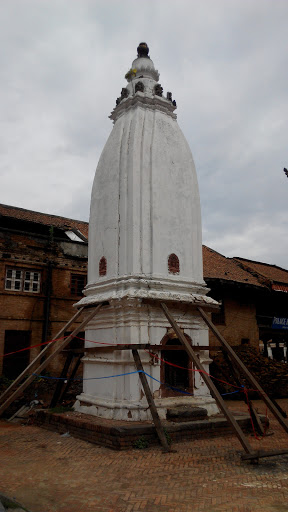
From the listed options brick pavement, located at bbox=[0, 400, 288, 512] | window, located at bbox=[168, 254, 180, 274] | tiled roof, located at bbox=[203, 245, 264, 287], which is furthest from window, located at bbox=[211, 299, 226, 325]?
brick pavement, located at bbox=[0, 400, 288, 512]

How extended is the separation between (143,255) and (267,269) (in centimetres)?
1956

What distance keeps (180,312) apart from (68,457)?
465cm

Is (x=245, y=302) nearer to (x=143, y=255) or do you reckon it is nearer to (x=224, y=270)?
(x=224, y=270)

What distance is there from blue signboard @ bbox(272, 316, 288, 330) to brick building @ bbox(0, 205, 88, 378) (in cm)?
1121

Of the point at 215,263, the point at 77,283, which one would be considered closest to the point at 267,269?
the point at 215,263

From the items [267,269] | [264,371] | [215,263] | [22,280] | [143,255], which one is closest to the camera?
[143,255]

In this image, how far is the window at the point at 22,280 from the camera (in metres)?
18.0

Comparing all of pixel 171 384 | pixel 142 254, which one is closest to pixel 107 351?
pixel 171 384

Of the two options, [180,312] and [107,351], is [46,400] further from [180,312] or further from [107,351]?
[180,312]

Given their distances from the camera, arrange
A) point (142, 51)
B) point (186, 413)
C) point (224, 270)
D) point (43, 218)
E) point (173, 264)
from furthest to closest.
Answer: point (224, 270) < point (43, 218) < point (142, 51) < point (173, 264) < point (186, 413)

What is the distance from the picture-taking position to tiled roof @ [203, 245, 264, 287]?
21234mm

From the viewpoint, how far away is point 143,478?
6.27 m

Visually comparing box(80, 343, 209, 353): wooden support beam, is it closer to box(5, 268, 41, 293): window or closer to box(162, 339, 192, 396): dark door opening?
box(162, 339, 192, 396): dark door opening

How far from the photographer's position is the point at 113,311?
412 inches
